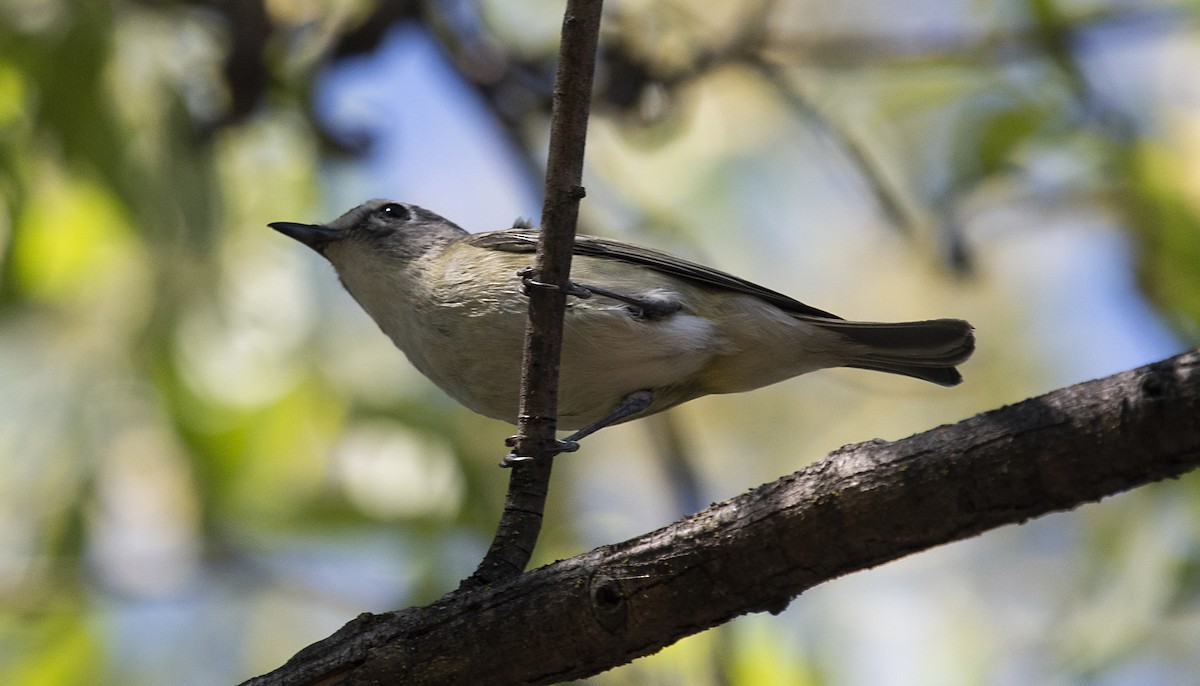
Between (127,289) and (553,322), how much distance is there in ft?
9.60

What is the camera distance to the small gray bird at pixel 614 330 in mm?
3803

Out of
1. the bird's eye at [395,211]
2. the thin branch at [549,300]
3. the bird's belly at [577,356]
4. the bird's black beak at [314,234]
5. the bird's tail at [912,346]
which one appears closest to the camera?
the thin branch at [549,300]

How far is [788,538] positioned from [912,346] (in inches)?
76.0

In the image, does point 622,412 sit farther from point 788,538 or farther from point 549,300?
point 788,538

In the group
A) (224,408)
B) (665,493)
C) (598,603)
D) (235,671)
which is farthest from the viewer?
(235,671)

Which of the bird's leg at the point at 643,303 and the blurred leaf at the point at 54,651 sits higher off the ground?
the bird's leg at the point at 643,303

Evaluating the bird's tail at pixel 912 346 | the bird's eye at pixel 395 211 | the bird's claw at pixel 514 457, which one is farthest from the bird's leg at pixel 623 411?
the bird's eye at pixel 395 211

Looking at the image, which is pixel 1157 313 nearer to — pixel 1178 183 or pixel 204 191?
pixel 1178 183

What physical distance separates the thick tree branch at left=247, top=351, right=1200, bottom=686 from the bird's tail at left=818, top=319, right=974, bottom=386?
180 cm

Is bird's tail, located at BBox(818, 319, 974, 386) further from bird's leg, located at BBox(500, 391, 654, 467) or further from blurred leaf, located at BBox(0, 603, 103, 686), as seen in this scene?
blurred leaf, located at BBox(0, 603, 103, 686)

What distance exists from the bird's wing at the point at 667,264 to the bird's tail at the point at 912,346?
0.45 ft

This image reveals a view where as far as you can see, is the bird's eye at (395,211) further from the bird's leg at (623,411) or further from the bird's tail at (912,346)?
the bird's tail at (912,346)

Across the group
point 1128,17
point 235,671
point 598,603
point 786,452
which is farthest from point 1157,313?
point 235,671

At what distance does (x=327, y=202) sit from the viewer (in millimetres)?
5840
